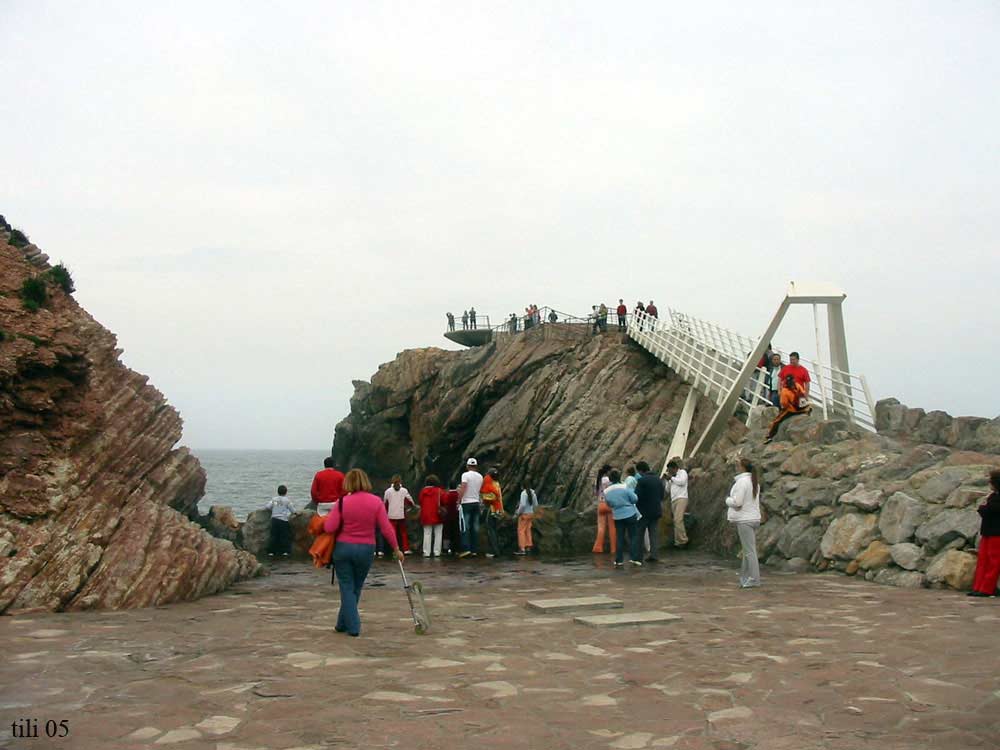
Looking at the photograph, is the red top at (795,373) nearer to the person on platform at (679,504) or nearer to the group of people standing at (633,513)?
the person on platform at (679,504)

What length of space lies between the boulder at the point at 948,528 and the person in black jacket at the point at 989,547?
2.79 ft

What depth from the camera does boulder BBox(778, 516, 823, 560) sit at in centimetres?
1289

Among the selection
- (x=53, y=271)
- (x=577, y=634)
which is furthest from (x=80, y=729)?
(x=53, y=271)

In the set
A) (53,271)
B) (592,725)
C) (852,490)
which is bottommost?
(592,725)

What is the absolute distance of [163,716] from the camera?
17.7ft

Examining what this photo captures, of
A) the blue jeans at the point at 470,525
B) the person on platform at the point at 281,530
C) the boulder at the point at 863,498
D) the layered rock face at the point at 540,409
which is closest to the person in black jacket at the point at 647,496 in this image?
the boulder at the point at 863,498

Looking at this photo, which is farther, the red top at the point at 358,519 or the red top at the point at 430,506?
the red top at the point at 430,506

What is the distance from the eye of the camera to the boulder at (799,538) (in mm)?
12891

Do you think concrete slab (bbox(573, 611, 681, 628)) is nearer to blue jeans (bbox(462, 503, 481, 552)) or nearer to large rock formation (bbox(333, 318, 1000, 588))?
large rock formation (bbox(333, 318, 1000, 588))

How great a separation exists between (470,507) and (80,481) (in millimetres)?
6963

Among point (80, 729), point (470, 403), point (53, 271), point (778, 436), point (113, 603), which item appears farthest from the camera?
point (470, 403)

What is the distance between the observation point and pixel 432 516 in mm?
15477

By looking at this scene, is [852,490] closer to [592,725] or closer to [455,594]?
[455,594]

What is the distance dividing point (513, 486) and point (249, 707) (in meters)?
26.6
